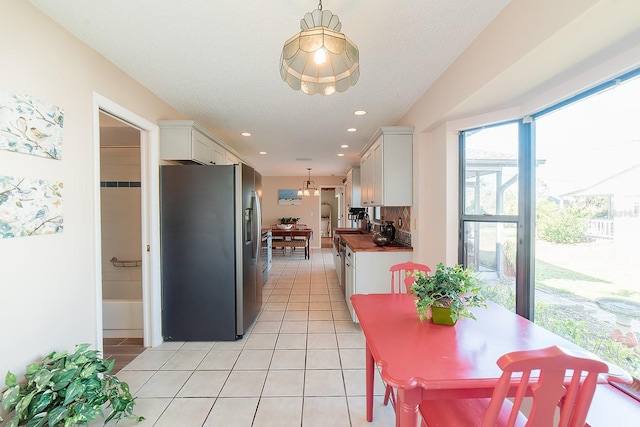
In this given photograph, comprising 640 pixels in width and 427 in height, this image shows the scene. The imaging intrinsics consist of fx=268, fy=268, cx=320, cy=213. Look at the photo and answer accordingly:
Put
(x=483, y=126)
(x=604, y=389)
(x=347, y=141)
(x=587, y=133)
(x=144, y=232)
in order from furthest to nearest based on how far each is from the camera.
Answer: (x=347, y=141) < (x=144, y=232) < (x=483, y=126) < (x=587, y=133) < (x=604, y=389)

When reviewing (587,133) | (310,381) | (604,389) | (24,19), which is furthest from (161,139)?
(604,389)

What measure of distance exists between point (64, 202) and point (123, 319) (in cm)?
183

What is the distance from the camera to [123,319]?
2.94 metres

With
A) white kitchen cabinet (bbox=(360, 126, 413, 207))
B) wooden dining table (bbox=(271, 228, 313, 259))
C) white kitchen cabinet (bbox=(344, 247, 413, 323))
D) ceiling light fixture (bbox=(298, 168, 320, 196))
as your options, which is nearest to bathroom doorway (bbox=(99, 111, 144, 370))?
white kitchen cabinet (bbox=(344, 247, 413, 323))

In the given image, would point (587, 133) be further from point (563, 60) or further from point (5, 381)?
point (5, 381)

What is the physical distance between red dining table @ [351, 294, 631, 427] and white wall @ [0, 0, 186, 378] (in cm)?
186

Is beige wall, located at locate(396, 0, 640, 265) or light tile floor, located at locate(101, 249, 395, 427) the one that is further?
light tile floor, located at locate(101, 249, 395, 427)

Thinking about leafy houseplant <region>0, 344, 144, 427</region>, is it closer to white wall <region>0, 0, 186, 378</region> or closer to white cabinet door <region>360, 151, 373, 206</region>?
white wall <region>0, 0, 186, 378</region>

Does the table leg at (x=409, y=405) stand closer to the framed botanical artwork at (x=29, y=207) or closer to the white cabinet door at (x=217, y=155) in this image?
the framed botanical artwork at (x=29, y=207)

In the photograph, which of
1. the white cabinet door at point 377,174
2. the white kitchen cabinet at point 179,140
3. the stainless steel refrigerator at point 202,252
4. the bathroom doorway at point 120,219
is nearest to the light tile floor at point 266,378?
the stainless steel refrigerator at point 202,252

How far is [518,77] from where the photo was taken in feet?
5.37

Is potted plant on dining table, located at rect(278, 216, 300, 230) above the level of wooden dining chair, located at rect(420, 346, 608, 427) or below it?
above

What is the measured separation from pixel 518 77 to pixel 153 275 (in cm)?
339

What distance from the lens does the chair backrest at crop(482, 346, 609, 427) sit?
78 centimetres
